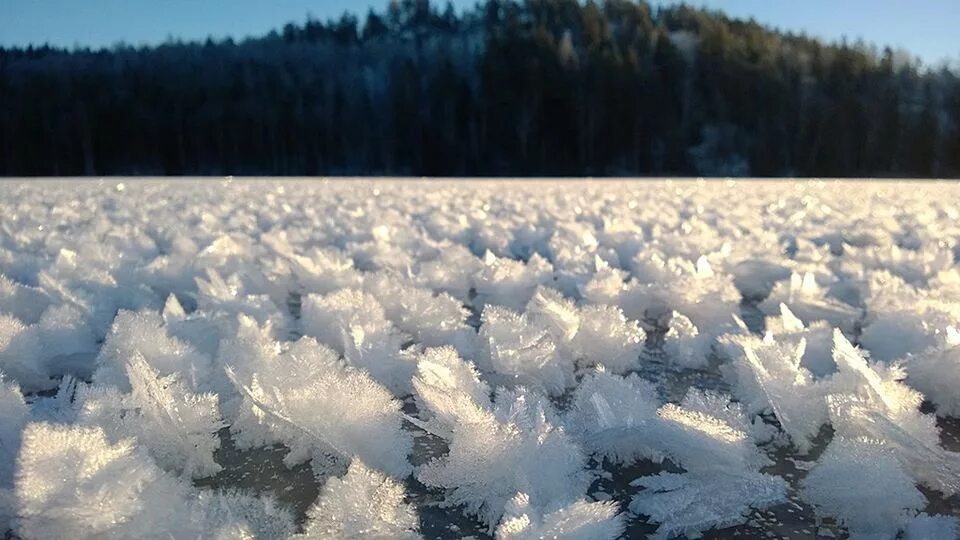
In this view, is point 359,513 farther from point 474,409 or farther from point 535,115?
point 535,115

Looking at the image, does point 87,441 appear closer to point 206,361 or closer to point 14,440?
point 14,440

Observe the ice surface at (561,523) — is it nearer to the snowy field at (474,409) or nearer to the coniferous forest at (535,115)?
the snowy field at (474,409)

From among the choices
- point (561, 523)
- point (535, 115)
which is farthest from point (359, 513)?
point (535, 115)

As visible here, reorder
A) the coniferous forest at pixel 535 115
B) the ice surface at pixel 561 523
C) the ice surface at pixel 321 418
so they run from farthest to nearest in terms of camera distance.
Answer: the coniferous forest at pixel 535 115, the ice surface at pixel 321 418, the ice surface at pixel 561 523

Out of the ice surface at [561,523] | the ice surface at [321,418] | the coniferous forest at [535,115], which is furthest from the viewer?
the coniferous forest at [535,115]

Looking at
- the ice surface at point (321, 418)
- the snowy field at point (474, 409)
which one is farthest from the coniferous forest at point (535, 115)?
the ice surface at point (321, 418)

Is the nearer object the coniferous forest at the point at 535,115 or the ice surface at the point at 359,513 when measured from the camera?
the ice surface at the point at 359,513

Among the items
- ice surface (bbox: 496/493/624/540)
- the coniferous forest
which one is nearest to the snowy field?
ice surface (bbox: 496/493/624/540)
